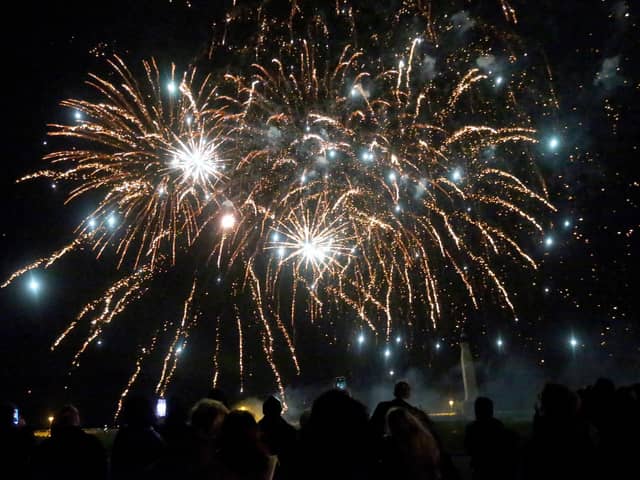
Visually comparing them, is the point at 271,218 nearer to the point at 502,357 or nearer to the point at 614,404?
the point at 614,404

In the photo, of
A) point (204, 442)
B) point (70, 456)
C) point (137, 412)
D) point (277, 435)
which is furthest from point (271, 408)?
point (204, 442)

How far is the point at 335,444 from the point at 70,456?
9.50ft

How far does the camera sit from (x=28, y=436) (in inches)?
A: 242

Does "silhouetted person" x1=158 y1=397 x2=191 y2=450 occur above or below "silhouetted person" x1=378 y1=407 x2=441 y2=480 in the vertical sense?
above

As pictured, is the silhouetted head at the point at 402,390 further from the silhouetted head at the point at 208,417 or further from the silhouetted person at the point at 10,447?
the silhouetted person at the point at 10,447

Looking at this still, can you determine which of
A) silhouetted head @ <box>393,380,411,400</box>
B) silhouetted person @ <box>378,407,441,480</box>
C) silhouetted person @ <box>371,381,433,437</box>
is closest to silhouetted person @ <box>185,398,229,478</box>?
silhouetted person @ <box>378,407,441,480</box>

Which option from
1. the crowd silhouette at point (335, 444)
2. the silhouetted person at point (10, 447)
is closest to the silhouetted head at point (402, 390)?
the crowd silhouette at point (335, 444)

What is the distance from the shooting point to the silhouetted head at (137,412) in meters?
5.47

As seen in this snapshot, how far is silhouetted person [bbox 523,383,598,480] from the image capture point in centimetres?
420

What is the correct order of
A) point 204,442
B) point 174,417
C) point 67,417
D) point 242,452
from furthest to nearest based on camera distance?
point 67,417 → point 174,417 → point 204,442 → point 242,452

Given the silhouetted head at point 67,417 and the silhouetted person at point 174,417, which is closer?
the silhouetted person at point 174,417

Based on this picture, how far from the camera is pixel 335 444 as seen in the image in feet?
11.0

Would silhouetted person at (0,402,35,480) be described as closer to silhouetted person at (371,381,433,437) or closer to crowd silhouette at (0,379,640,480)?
crowd silhouette at (0,379,640,480)

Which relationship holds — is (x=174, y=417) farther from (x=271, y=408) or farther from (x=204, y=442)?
(x=204, y=442)
